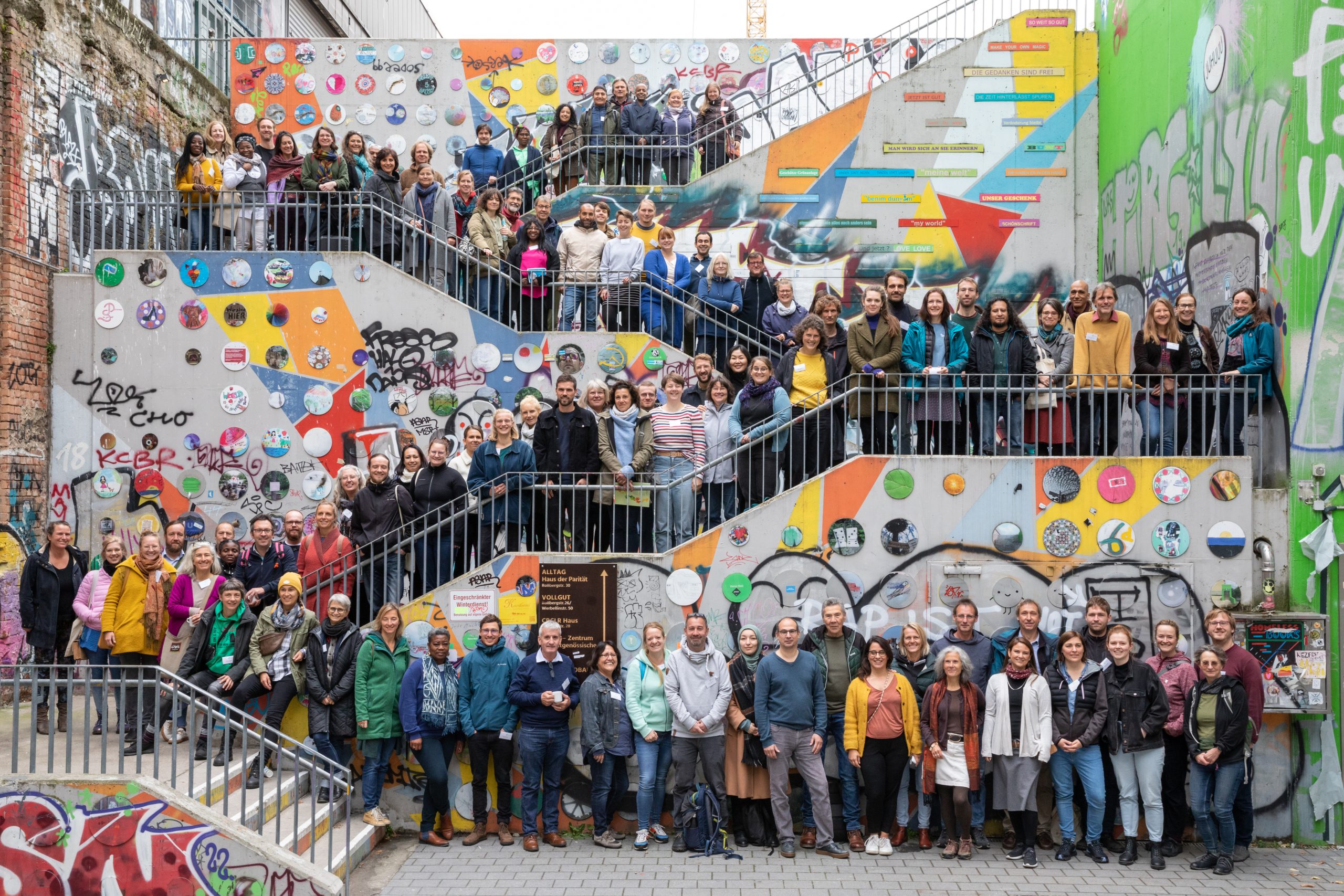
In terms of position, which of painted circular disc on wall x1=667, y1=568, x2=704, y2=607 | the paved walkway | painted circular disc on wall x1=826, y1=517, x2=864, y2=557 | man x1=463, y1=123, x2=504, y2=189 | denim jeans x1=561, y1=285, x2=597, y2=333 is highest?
man x1=463, y1=123, x2=504, y2=189

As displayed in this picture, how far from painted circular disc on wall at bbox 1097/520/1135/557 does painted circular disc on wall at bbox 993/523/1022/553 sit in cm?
70

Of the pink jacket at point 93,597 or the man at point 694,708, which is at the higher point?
the pink jacket at point 93,597

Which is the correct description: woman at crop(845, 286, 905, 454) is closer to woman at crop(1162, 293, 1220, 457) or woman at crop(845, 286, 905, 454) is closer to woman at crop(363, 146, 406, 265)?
woman at crop(1162, 293, 1220, 457)

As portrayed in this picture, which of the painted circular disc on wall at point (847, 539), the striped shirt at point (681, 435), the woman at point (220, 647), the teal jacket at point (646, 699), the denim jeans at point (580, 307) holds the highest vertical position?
the denim jeans at point (580, 307)

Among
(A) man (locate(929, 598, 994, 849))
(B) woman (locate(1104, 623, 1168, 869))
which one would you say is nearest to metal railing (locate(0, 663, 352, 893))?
(A) man (locate(929, 598, 994, 849))

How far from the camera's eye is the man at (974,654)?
9.86 metres

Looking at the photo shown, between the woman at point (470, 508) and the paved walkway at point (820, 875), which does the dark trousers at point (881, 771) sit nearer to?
the paved walkway at point (820, 875)

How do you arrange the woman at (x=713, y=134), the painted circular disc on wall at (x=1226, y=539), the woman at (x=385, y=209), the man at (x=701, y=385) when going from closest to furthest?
the painted circular disc on wall at (x=1226, y=539) < the man at (x=701, y=385) < the woman at (x=385, y=209) < the woman at (x=713, y=134)

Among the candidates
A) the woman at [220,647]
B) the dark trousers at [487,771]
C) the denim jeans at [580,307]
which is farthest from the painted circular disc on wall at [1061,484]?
the woman at [220,647]

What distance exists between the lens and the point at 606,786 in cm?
995

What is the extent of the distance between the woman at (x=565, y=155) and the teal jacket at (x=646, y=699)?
8112mm

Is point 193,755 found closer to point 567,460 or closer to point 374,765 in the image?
point 374,765

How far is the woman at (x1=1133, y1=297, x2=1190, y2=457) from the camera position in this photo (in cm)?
1050

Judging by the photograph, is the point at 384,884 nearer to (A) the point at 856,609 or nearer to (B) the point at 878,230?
(A) the point at 856,609
